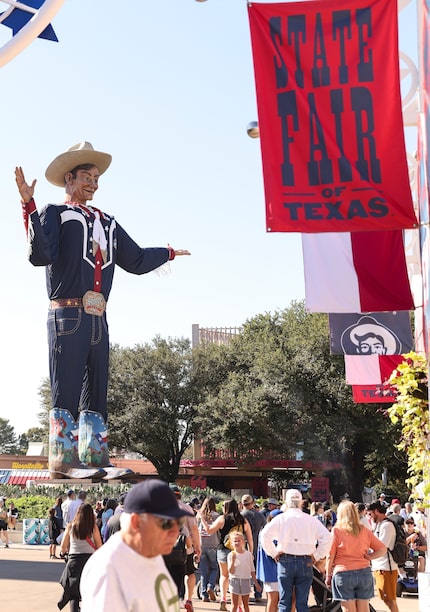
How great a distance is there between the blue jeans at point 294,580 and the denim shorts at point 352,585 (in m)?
0.38

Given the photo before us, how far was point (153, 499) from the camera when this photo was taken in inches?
141

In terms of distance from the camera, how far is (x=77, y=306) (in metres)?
17.0

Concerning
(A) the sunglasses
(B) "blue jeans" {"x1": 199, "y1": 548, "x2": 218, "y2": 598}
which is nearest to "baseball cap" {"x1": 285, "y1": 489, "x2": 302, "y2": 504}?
(B) "blue jeans" {"x1": 199, "y1": 548, "x2": 218, "y2": 598}

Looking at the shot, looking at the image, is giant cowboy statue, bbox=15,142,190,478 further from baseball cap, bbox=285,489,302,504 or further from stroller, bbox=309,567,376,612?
baseball cap, bbox=285,489,302,504

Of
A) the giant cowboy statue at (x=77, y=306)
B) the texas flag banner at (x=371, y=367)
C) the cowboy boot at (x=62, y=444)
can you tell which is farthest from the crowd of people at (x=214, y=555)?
the texas flag banner at (x=371, y=367)

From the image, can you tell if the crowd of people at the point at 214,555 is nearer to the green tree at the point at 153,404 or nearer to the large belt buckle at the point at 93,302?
the large belt buckle at the point at 93,302

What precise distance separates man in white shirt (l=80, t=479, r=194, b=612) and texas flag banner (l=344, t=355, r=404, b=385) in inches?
545

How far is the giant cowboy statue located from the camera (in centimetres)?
1678

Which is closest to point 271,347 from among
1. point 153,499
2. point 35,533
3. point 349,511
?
point 35,533

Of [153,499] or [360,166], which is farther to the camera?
[360,166]

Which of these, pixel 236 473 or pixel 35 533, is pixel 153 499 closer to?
pixel 35 533

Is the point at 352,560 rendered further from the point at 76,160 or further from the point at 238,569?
the point at 76,160

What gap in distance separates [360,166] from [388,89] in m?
0.86

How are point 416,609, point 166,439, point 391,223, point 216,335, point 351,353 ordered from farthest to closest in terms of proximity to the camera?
point 216,335 < point 166,439 < point 351,353 < point 416,609 < point 391,223
